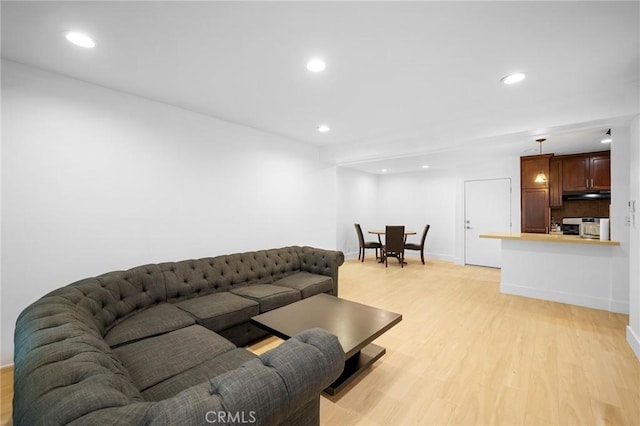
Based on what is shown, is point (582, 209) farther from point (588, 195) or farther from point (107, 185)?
point (107, 185)

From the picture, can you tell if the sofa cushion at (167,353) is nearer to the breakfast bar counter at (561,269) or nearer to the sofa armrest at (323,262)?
the sofa armrest at (323,262)

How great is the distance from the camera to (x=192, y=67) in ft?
7.39

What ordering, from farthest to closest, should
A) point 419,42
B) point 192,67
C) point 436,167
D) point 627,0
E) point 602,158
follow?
point 436,167 < point 602,158 < point 192,67 < point 419,42 < point 627,0

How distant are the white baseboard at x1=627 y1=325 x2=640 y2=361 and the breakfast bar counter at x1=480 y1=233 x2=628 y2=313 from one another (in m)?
1.16

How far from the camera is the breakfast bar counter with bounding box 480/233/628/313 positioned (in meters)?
3.58

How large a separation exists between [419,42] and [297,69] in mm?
975

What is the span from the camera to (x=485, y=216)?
621 centimetres

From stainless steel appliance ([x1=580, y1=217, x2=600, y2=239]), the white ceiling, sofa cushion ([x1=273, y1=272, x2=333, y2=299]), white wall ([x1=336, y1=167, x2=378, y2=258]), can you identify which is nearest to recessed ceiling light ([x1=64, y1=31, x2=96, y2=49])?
the white ceiling

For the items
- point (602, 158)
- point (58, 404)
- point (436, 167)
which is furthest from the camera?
point (436, 167)

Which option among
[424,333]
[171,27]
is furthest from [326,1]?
[424,333]

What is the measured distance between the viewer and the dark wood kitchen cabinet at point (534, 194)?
5434 mm

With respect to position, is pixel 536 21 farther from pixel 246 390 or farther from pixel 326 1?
pixel 246 390

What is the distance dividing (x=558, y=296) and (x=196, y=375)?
482 centimetres

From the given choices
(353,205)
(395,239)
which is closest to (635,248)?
(395,239)
